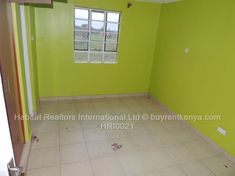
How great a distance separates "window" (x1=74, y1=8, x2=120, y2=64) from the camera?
140 inches

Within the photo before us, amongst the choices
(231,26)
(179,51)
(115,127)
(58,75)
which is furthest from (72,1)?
(231,26)

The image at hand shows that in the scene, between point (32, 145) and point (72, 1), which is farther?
point (72, 1)

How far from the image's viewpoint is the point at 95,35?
12.2ft

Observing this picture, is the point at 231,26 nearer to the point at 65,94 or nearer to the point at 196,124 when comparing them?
the point at 196,124

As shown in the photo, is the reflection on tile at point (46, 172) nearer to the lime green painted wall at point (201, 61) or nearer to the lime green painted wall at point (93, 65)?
the lime green painted wall at point (93, 65)

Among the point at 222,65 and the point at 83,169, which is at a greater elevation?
the point at 222,65

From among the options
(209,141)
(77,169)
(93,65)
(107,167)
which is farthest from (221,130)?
(93,65)

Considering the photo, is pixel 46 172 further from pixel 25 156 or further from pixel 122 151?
pixel 122 151

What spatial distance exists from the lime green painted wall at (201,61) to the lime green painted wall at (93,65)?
1.38ft

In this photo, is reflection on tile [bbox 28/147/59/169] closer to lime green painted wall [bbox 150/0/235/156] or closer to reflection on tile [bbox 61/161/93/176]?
reflection on tile [bbox 61/161/93/176]

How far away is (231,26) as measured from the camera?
7.57 feet

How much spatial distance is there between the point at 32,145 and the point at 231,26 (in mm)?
3182

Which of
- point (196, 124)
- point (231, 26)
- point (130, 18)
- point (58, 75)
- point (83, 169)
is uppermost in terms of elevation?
point (130, 18)

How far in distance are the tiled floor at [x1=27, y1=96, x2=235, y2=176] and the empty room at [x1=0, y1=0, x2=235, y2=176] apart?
15mm
